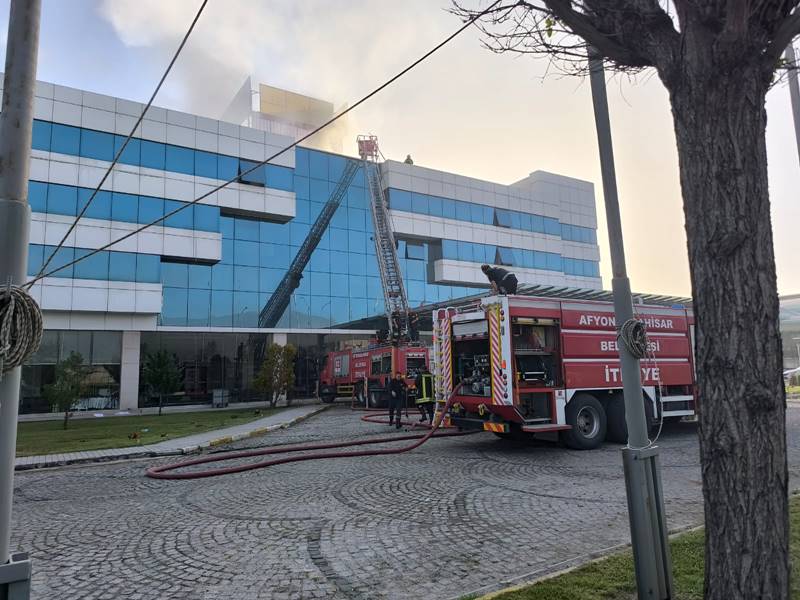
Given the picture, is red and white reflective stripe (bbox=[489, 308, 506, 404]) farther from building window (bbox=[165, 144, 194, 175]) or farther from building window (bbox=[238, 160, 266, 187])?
building window (bbox=[165, 144, 194, 175])

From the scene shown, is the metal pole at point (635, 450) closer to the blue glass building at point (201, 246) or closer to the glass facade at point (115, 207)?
the glass facade at point (115, 207)

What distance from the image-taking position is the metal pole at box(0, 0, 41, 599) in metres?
2.40

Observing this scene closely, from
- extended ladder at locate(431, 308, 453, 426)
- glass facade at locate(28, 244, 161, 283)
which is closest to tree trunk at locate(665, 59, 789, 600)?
extended ladder at locate(431, 308, 453, 426)

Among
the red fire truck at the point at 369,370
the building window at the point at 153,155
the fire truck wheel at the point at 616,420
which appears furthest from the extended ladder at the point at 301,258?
the fire truck wheel at the point at 616,420

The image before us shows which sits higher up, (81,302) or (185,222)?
(185,222)

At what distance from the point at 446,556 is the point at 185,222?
27793 mm

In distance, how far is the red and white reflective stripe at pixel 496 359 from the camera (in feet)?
32.7

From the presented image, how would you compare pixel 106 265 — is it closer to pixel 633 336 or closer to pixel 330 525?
pixel 330 525

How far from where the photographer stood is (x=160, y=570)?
181 inches

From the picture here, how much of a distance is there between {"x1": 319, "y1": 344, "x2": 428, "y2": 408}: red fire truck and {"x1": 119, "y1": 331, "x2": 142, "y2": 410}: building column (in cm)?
982

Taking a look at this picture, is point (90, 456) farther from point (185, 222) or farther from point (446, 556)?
point (185, 222)


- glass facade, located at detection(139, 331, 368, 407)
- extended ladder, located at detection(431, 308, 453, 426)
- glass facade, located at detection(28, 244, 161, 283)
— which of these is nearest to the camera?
extended ladder, located at detection(431, 308, 453, 426)

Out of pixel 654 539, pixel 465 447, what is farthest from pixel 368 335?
pixel 654 539

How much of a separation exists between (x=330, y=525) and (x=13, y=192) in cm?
450
